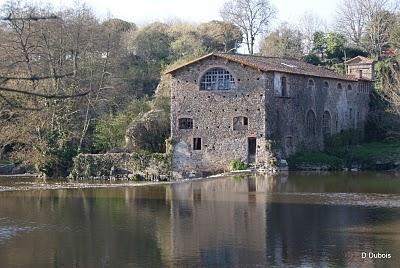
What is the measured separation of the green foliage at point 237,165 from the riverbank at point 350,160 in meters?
2.88

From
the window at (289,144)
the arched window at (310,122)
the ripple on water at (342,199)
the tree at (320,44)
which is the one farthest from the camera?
the tree at (320,44)

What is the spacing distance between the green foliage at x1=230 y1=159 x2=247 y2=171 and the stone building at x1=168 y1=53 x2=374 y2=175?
313 mm

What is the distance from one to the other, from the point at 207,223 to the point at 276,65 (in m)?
21.0

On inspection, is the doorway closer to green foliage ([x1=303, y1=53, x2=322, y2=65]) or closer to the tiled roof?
the tiled roof

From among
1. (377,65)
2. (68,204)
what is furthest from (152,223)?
(377,65)

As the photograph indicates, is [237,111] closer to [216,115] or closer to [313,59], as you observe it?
[216,115]

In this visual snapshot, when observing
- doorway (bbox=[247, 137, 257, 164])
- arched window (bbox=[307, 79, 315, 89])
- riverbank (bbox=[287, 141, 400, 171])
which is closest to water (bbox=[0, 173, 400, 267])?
doorway (bbox=[247, 137, 257, 164])

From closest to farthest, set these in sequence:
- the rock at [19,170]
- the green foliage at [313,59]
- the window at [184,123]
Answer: the window at [184,123]
the rock at [19,170]
the green foliage at [313,59]

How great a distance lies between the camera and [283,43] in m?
69.9

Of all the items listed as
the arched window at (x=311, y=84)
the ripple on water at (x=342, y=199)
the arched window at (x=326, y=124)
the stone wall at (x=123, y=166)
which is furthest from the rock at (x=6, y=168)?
the ripple on water at (x=342, y=199)

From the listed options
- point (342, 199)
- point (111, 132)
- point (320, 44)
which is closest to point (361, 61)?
point (320, 44)

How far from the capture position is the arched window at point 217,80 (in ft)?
140

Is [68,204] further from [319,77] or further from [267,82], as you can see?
[319,77]

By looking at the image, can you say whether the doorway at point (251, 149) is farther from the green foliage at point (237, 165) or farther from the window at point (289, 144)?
the window at point (289, 144)
